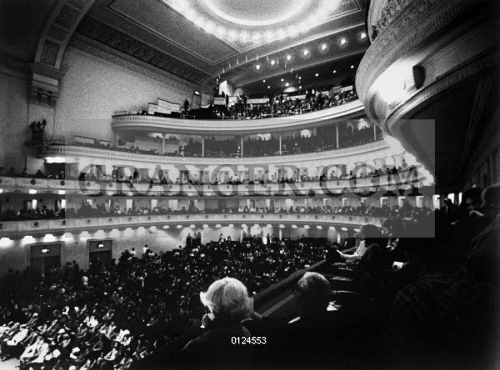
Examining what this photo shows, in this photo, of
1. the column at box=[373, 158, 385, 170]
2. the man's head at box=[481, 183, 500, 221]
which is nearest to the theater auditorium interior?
the man's head at box=[481, 183, 500, 221]

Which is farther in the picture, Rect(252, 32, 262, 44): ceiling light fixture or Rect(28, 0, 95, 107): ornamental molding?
Rect(252, 32, 262, 44): ceiling light fixture

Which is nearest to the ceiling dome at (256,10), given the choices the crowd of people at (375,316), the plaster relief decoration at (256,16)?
the plaster relief decoration at (256,16)

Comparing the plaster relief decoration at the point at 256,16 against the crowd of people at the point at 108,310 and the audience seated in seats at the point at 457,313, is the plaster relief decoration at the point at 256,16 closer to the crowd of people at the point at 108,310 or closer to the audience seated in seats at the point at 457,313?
the audience seated in seats at the point at 457,313

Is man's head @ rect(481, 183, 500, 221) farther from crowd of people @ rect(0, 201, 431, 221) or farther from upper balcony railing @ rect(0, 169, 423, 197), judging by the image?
upper balcony railing @ rect(0, 169, 423, 197)

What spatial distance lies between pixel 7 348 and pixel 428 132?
7335 millimetres

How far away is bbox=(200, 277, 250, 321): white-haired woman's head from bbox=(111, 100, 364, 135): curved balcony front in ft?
14.7

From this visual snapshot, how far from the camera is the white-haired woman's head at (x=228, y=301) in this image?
2.44m

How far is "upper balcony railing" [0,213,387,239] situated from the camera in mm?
6742

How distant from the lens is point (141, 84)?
9.08m

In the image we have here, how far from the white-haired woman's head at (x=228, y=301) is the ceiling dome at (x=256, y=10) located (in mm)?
4128

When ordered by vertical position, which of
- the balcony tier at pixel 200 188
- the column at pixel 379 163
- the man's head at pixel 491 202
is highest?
the column at pixel 379 163

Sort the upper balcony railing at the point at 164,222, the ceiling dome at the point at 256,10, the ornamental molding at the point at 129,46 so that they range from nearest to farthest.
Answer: the ceiling dome at the point at 256,10
the upper balcony railing at the point at 164,222
the ornamental molding at the point at 129,46

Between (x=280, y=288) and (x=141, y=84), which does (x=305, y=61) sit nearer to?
(x=280, y=288)

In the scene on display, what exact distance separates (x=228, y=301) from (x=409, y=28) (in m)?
2.66
